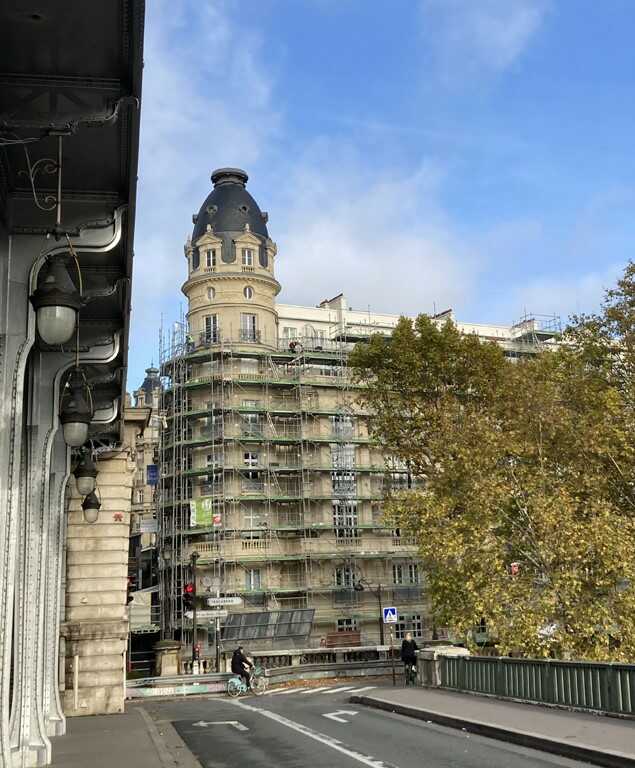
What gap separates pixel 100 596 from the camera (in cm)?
2191

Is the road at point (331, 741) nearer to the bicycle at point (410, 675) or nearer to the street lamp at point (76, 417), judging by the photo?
the street lamp at point (76, 417)

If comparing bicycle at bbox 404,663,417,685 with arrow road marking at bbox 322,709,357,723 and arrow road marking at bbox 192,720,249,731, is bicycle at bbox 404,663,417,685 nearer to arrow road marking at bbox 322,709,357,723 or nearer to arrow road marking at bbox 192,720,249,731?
arrow road marking at bbox 322,709,357,723

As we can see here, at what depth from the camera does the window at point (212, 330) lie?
2254 inches

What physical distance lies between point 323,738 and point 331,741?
45cm

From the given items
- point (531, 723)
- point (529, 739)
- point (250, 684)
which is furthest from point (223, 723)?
point (250, 684)

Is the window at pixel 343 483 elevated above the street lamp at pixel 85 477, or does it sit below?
above

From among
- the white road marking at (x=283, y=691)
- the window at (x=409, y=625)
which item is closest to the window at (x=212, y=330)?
the window at (x=409, y=625)

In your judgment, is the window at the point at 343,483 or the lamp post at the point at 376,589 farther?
the window at the point at 343,483

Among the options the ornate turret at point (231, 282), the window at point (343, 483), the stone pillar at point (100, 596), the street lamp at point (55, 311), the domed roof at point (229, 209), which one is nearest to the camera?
the street lamp at point (55, 311)

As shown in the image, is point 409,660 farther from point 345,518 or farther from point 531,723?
point 345,518

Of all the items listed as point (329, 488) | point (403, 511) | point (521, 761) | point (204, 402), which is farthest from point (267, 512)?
point (521, 761)

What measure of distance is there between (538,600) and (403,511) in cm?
1148

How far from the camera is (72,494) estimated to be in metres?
22.4

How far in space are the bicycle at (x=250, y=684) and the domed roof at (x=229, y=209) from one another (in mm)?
35455
